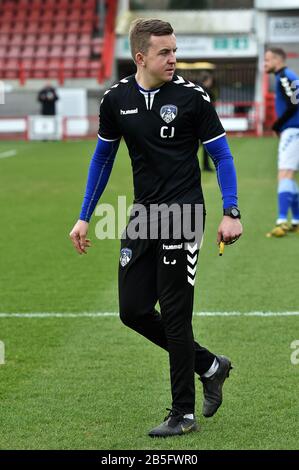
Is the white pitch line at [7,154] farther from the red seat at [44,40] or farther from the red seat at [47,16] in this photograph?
the red seat at [47,16]

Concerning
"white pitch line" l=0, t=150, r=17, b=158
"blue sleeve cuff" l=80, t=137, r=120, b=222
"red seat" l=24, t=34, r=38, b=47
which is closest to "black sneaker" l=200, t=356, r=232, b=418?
"blue sleeve cuff" l=80, t=137, r=120, b=222

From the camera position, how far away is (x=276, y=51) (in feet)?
40.4

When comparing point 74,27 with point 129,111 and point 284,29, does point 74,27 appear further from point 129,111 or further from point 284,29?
point 129,111

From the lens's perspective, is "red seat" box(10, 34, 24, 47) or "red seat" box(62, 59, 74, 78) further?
"red seat" box(10, 34, 24, 47)

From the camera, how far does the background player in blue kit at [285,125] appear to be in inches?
481

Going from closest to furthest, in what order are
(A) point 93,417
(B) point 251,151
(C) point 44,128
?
(A) point 93,417 → (B) point 251,151 → (C) point 44,128

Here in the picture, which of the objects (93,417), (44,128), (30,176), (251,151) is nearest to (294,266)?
(93,417)

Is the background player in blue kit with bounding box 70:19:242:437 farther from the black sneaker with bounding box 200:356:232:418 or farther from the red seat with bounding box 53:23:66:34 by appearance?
the red seat with bounding box 53:23:66:34

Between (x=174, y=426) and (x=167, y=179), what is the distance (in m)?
1.31

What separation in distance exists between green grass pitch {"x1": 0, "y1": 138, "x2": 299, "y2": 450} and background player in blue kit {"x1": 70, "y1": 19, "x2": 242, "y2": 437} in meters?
0.41

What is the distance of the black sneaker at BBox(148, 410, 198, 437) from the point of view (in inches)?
206

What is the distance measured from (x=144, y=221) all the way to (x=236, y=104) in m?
32.2
